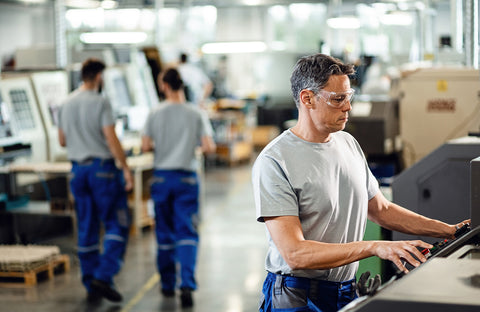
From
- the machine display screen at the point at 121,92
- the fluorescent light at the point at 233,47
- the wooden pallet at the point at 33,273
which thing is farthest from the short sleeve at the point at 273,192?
the fluorescent light at the point at 233,47

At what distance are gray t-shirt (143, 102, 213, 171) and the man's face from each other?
3246 millimetres

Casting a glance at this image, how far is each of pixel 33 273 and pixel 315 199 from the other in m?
4.28

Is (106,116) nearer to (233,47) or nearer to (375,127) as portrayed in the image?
(375,127)

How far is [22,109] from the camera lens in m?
7.98

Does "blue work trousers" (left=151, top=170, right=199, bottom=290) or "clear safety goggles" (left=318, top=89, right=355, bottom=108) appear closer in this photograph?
"clear safety goggles" (left=318, top=89, right=355, bottom=108)

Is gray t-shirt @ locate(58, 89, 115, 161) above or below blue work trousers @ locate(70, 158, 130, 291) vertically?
above

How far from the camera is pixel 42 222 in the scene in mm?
8047

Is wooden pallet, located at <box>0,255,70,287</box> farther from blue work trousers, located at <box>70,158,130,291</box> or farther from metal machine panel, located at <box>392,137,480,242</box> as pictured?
metal machine panel, located at <box>392,137,480,242</box>

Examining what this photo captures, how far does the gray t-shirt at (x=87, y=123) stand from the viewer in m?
5.68

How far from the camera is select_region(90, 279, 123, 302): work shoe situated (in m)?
5.62

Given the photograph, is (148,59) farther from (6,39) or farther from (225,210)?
(6,39)

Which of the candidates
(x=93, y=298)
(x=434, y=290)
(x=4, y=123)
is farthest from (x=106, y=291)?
(x=434, y=290)

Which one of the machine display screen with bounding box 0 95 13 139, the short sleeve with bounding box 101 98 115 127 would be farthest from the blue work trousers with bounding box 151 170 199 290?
the machine display screen with bounding box 0 95 13 139

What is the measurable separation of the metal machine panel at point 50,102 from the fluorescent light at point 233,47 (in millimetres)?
8345
